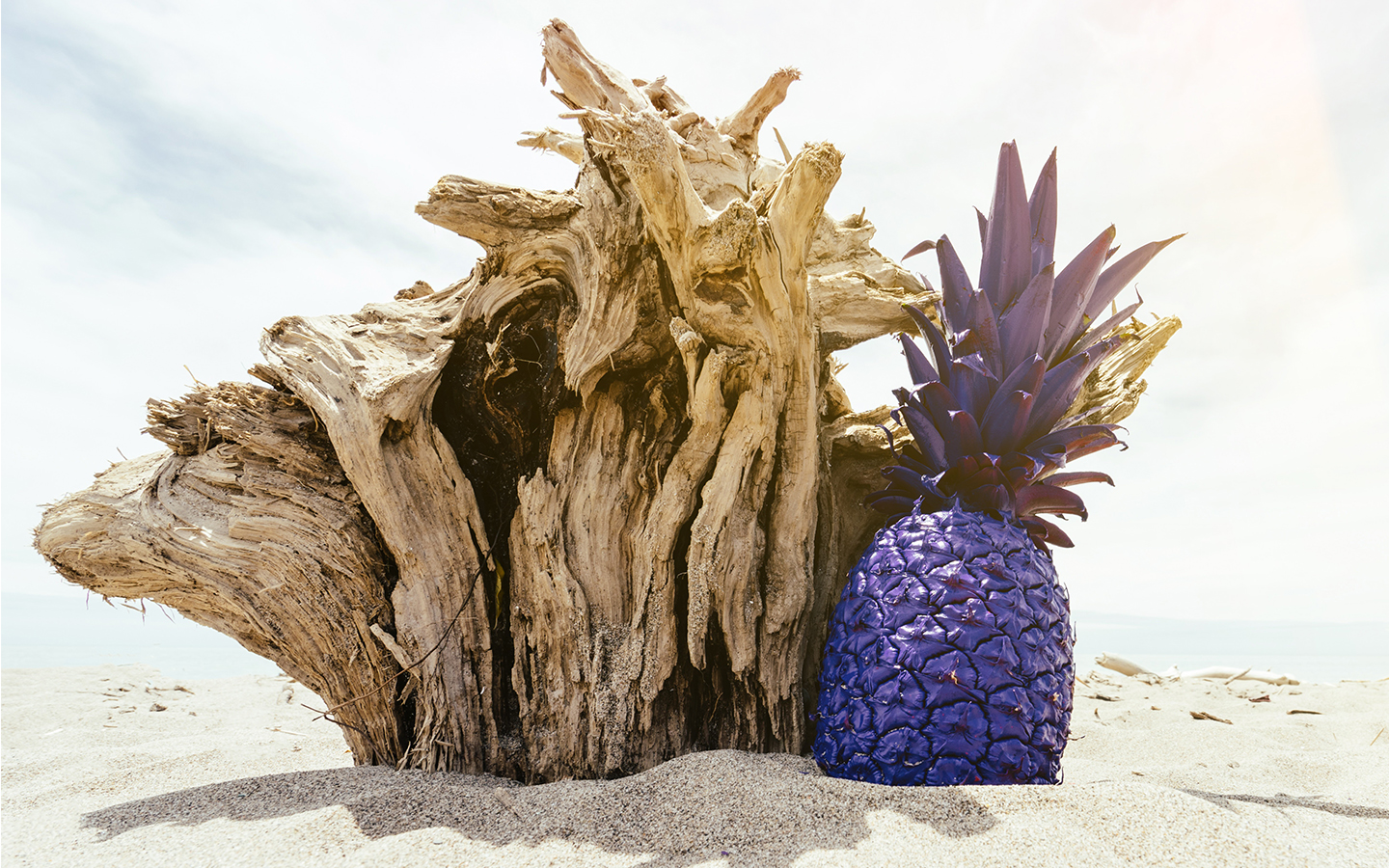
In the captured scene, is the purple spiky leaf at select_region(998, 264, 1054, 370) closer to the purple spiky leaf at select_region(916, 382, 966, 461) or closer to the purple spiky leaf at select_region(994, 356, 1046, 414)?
the purple spiky leaf at select_region(994, 356, 1046, 414)

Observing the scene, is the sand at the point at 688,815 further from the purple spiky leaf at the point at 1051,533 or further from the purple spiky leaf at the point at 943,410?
the purple spiky leaf at the point at 943,410

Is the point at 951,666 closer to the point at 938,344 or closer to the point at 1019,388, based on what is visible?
the point at 1019,388

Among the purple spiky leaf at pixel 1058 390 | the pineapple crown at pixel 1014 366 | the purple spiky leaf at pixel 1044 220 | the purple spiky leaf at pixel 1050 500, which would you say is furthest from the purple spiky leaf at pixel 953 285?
the purple spiky leaf at pixel 1050 500

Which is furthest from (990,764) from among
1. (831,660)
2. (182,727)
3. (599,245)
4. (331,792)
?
(182,727)

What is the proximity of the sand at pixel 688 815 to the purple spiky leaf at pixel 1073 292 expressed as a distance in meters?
1.52

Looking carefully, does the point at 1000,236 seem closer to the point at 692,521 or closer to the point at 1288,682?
the point at 692,521

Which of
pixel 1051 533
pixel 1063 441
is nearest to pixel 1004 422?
pixel 1063 441

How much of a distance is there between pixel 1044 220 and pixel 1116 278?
1.25ft

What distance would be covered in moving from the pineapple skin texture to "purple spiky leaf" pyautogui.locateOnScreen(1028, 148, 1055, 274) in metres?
1.06

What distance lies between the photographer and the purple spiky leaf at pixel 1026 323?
250 cm

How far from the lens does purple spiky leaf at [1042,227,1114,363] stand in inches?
99.7

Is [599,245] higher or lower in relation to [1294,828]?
higher

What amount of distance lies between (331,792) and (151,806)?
1.95 ft

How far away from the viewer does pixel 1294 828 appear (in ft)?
5.60
